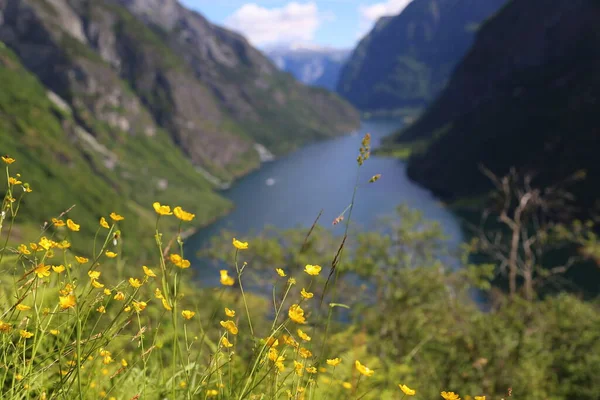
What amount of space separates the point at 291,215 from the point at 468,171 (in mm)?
51356

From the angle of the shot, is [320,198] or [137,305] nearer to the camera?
[137,305]

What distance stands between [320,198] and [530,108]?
60.3 metres

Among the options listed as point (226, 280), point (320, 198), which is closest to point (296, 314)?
point (226, 280)

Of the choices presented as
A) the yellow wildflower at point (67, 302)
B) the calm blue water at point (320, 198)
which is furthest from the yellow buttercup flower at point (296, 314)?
the calm blue water at point (320, 198)

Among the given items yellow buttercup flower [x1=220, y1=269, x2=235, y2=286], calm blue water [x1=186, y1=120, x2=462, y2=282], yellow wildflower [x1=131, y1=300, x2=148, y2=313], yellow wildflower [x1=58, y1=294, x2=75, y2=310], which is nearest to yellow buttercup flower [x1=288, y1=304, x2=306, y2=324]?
yellow buttercup flower [x1=220, y1=269, x2=235, y2=286]

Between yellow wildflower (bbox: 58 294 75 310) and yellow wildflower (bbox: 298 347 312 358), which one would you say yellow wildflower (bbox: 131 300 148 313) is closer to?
yellow wildflower (bbox: 58 294 75 310)

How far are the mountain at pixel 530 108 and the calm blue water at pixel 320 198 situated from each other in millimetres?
11939

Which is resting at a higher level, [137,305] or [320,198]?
[320,198]

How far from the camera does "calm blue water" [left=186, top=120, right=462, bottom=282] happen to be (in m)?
100

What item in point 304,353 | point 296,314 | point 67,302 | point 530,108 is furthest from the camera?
point 530,108

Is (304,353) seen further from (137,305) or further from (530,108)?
(530,108)

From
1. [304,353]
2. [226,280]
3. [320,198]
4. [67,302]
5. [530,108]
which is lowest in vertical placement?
[304,353]

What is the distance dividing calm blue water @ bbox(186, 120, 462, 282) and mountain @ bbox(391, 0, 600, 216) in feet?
39.2

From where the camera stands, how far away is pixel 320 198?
127 metres
